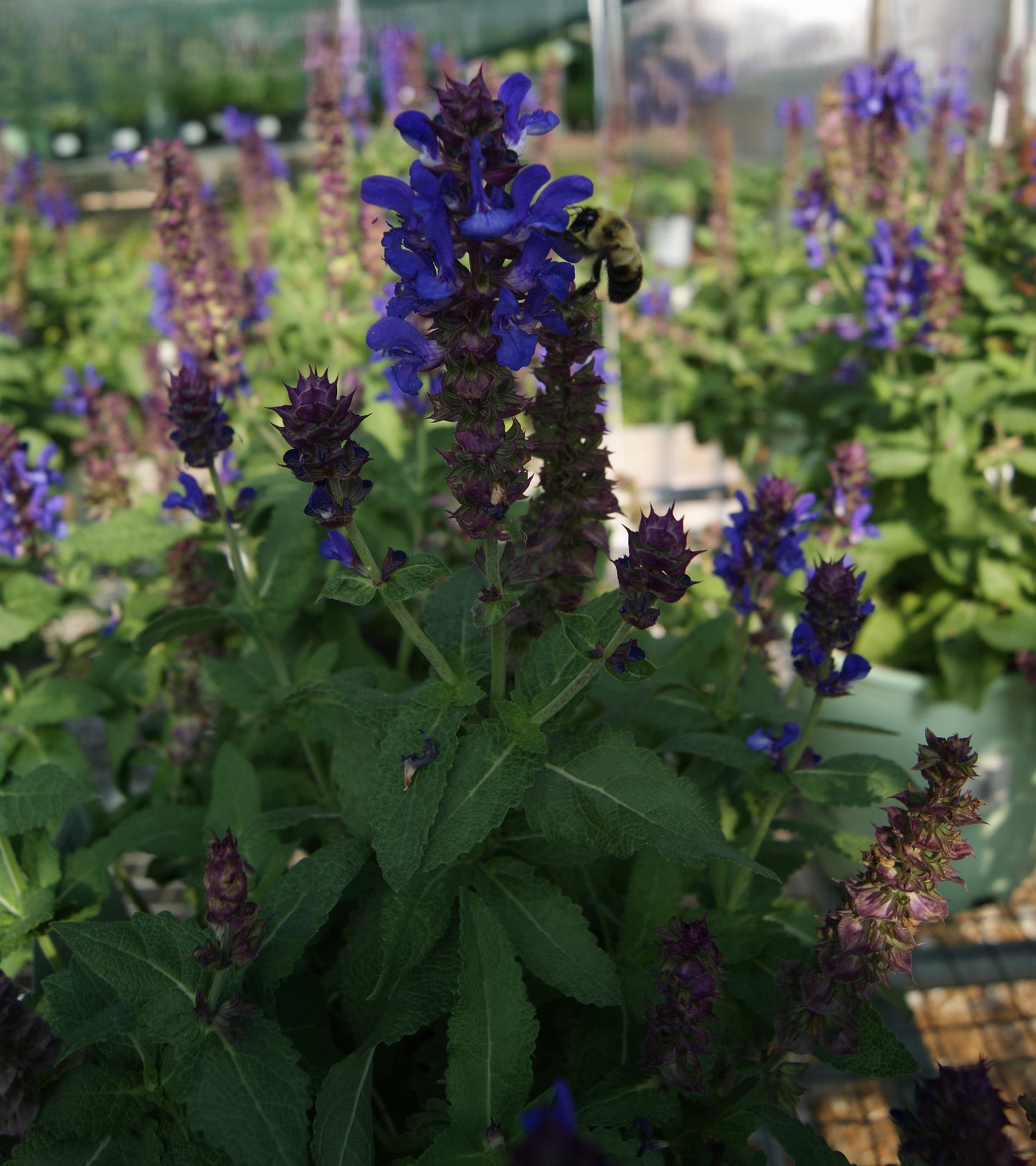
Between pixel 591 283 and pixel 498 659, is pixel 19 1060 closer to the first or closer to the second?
pixel 498 659

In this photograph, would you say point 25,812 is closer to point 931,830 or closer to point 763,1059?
point 763,1059

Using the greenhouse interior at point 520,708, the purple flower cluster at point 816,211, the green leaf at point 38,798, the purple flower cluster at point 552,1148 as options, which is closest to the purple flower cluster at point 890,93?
the greenhouse interior at point 520,708

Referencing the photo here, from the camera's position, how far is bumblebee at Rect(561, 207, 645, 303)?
143 cm

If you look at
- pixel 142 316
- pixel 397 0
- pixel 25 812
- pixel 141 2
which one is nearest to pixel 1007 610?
pixel 25 812

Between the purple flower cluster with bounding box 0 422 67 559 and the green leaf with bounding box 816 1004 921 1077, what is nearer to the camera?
the green leaf with bounding box 816 1004 921 1077

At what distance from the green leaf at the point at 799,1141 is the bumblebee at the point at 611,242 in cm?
110

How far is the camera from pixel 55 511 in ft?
6.97

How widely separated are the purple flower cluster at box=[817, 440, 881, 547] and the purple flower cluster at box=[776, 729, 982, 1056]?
871 millimetres

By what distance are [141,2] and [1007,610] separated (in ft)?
48.7

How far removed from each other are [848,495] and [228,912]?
1310 mm

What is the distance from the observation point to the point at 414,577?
1030mm

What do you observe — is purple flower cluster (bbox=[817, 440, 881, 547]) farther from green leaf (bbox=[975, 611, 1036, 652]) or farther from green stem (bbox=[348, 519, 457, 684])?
green stem (bbox=[348, 519, 457, 684])

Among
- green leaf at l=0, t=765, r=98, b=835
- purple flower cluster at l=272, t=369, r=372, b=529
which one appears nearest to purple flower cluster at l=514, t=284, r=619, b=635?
purple flower cluster at l=272, t=369, r=372, b=529

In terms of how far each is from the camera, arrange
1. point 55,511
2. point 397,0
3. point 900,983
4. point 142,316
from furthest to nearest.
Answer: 1. point 397,0
2. point 142,316
3. point 55,511
4. point 900,983
